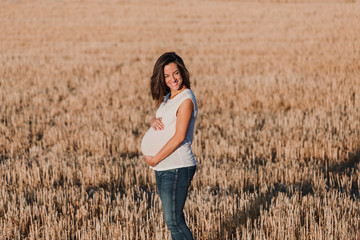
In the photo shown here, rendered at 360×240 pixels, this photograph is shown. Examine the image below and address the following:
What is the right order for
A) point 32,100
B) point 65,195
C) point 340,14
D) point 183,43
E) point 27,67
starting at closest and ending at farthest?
1. point 65,195
2. point 32,100
3. point 27,67
4. point 183,43
5. point 340,14

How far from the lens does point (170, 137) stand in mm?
2838

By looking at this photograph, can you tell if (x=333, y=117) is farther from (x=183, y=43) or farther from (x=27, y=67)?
(x=183, y=43)

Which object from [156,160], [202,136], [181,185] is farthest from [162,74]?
[202,136]

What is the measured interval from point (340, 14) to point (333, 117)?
17.7 meters

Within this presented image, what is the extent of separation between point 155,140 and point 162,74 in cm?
51

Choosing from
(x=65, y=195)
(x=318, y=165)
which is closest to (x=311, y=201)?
(x=318, y=165)

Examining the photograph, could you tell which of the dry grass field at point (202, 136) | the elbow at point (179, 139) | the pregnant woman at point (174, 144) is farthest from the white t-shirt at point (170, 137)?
the dry grass field at point (202, 136)

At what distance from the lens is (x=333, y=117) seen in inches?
319

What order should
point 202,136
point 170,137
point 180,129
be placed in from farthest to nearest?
point 202,136, point 170,137, point 180,129

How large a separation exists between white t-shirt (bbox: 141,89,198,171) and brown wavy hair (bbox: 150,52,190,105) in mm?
145

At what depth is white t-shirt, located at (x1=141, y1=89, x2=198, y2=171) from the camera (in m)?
2.75

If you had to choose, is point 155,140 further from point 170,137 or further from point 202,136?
point 202,136

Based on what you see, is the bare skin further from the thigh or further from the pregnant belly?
the thigh

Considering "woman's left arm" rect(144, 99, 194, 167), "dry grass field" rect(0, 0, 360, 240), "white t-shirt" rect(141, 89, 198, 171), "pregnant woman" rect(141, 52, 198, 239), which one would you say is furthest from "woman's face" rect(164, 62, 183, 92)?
"dry grass field" rect(0, 0, 360, 240)
